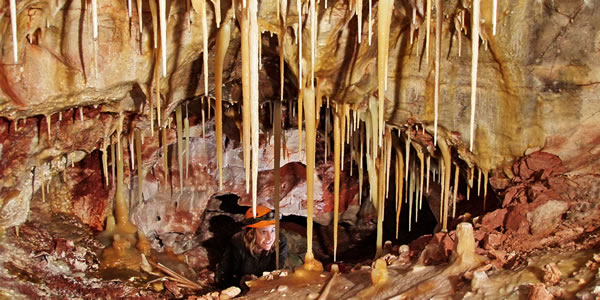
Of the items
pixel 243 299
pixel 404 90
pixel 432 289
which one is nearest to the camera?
pixel 432 289

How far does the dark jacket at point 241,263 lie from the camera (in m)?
7.89

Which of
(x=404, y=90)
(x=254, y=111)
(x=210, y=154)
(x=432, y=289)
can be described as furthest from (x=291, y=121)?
(x=432, y=289)

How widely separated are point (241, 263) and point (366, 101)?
271 cm

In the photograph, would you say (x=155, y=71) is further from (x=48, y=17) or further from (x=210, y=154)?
(x=210, y=154)

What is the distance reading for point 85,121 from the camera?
689 cm

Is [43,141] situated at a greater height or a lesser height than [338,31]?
lesser

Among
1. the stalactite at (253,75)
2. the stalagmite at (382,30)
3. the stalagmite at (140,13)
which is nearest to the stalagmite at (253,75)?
the stalactite at (253,75)

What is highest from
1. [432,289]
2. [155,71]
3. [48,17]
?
[48,17]

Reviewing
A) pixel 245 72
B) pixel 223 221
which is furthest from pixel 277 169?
pixel 223 221

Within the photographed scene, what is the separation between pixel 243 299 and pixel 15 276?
8.06ft

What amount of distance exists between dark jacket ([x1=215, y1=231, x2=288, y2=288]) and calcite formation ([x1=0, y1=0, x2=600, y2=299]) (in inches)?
22.4

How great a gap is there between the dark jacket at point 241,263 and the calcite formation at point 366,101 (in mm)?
569

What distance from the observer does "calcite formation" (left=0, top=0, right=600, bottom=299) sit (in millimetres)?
5207

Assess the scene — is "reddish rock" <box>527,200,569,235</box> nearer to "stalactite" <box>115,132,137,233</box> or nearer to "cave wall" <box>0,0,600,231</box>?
"cave wall" <box>0,0,600,231</box>
